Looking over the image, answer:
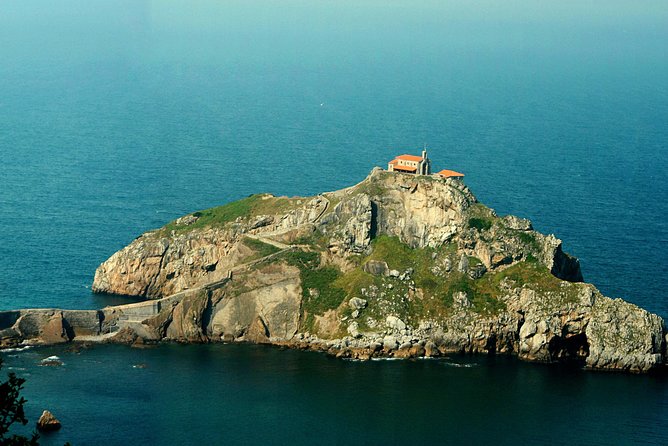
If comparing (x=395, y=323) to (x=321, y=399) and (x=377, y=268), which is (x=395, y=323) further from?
(x=321, y=399)

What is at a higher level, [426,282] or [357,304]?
[426,282]

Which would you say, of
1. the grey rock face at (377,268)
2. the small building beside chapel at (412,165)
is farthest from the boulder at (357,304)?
the small building beside chapel at (412,165)

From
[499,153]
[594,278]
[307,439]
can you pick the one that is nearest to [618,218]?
[594,278]

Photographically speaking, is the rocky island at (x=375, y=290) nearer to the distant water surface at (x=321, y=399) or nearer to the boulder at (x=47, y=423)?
the distant water surface at (x=321, y=399)

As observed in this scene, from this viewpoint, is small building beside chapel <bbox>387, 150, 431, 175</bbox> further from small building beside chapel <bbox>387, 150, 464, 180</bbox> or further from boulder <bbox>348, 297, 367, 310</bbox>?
boulder <bbox>348, 297, 367, 310</bbox>

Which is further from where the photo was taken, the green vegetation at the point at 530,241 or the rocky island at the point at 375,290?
the green vegetation at the point at 530,241

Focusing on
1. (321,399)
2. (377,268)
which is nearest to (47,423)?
(321,399)
